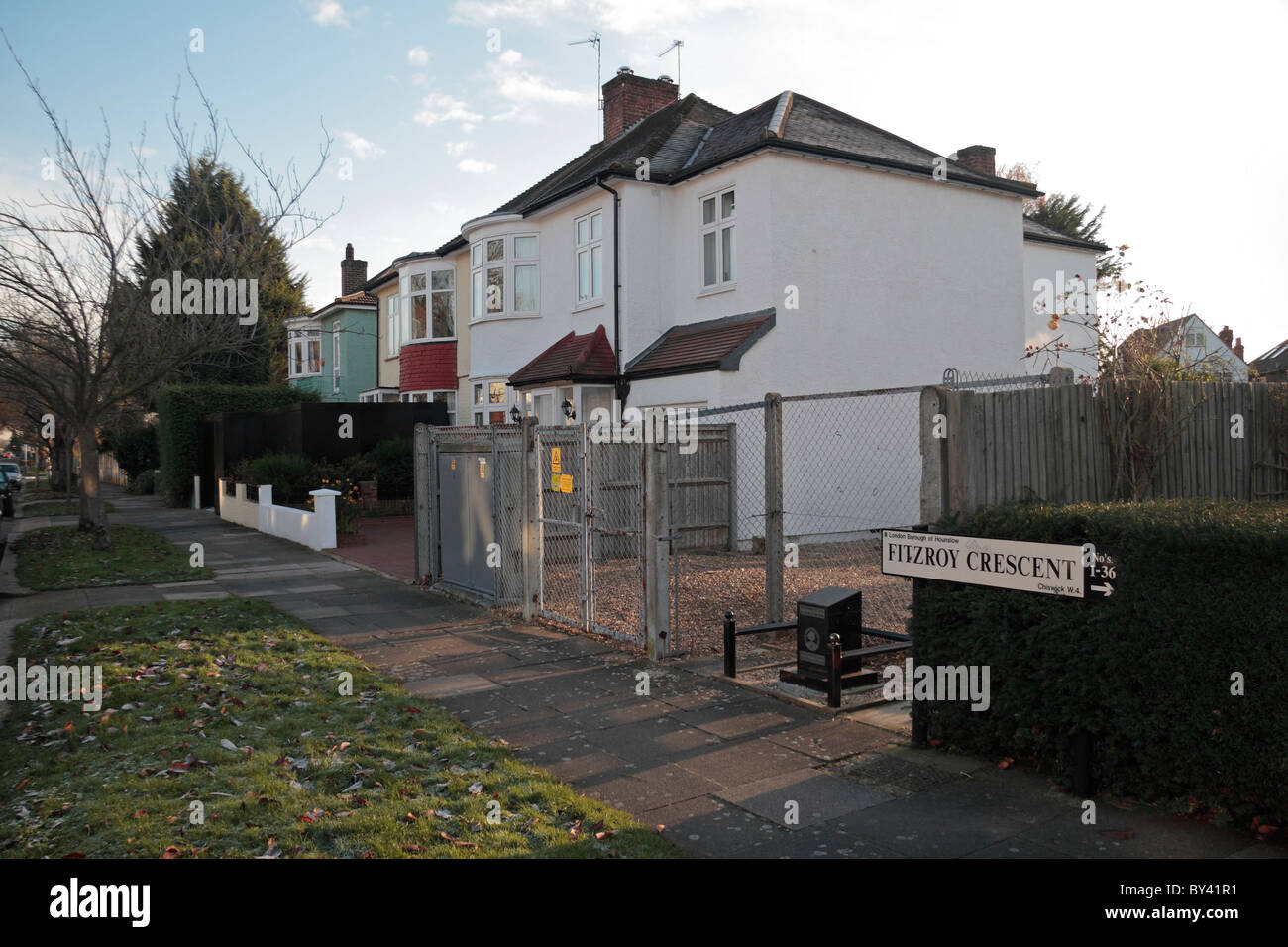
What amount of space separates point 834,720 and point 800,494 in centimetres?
1050

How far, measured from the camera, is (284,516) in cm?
2036

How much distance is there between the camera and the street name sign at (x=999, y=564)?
5.30 metres

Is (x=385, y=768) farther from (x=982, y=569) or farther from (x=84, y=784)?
(x=982, y=569)

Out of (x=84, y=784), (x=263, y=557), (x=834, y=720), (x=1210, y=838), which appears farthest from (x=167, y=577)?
(x=1210, y=838)

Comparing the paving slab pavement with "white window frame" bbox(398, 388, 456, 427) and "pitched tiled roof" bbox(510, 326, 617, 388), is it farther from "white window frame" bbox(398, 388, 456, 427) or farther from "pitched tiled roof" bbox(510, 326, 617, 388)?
→ "white window frame" bbox(398, 388, 456, 427)

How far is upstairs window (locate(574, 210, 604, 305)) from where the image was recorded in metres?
20.2

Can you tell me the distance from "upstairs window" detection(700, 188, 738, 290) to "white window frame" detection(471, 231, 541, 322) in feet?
17.6

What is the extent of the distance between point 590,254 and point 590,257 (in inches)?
2.6

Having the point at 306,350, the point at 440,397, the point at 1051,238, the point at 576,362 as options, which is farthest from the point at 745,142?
the point at 306,350

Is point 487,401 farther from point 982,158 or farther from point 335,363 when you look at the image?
point 335,363

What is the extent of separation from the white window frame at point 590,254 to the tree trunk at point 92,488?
10.4 meters

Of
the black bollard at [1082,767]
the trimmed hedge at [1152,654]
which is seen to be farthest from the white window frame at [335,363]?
the black bollard at [1082,767]

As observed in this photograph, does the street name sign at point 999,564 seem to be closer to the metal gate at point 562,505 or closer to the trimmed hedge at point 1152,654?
the trimmed hedge at point 1152,654
